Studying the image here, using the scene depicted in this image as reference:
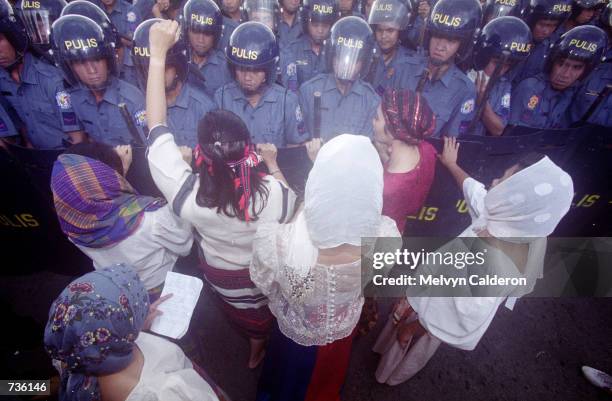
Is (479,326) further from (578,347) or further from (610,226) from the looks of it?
(610,226)

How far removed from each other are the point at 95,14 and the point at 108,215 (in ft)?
10.4

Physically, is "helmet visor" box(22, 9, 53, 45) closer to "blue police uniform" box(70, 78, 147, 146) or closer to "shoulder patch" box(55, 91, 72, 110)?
"shoulder patch" box(55, 91, 72, 110)

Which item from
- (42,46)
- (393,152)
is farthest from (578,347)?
(42,46)

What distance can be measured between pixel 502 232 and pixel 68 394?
86.1 inches

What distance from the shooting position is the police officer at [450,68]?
12.2ft

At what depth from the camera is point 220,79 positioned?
4.54 metres

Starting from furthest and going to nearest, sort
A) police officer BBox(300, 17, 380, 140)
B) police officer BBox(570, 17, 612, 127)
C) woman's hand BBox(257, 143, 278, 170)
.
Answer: police officer BBox(570, 17, 612, 127) < police officer BBox(300, 17, 380, 140) < woman's hand BBox(257, 143, 278, 170)

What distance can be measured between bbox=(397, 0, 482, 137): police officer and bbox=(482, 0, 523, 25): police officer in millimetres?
1779

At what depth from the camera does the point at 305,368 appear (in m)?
2.01

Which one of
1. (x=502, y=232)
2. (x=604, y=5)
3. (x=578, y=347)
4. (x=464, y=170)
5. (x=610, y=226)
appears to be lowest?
(x=578, y=347)

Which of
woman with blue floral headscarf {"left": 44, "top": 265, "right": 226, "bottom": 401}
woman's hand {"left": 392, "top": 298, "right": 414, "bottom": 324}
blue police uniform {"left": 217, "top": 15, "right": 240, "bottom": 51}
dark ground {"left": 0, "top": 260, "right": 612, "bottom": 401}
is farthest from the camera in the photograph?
blue police uniform {"left": 217, "top": 15, "right": 240, "bottom": 51}

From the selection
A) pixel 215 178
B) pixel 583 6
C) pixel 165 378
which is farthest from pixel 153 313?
pixel 583 6

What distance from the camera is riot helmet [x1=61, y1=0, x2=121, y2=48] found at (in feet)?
11.5

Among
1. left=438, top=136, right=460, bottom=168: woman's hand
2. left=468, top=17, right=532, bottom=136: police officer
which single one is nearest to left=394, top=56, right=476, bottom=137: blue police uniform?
left=468, top=17, right=532, bottom=136: police officer
